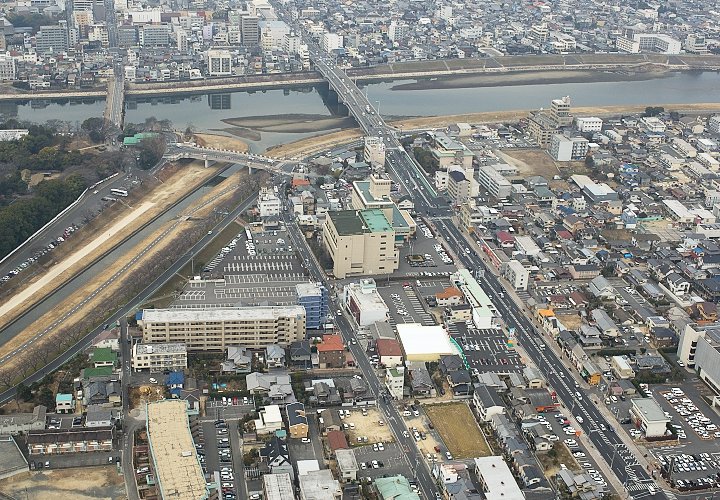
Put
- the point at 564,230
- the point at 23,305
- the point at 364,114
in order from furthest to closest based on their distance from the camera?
the point at 364,114, the point at 564,230, the point at 23,305

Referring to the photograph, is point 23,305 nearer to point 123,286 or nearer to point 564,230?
point 123,286

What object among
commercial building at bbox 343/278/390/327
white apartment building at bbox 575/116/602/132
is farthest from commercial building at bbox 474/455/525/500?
white apartment building at bbox 575/116/602/132

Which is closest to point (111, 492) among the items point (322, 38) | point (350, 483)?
point (350, 483)

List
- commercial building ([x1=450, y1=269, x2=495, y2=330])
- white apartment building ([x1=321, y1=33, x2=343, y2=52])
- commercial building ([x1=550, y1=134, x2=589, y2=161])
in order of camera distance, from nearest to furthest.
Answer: commercial building ([x1=450, y1=269, x2=495, y2=330])
commercial building ([x1=550, y1=134, x2=589, y2=161])
white apartment building ([x1=321, y1=33, x2=343, y2=52])

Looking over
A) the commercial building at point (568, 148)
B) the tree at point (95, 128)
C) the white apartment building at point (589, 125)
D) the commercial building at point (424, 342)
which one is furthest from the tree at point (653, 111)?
the tree at point (95, 128)

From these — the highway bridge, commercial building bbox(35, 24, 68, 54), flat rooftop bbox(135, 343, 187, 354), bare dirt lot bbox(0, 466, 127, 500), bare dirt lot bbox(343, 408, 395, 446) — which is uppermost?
commercial building bbox(35, 24, 68, 54)

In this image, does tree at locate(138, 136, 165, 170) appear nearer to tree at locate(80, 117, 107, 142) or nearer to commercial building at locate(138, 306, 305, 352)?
tree at locate(80, 117, 107, 142)

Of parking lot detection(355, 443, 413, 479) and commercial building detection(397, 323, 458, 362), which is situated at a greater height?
commercial building detection(397, 323, 458, 362)

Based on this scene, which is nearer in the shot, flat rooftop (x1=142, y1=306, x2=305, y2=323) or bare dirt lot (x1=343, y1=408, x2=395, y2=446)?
bare dirt lot (x1=343, y1=408, x2=395, y2=446)
